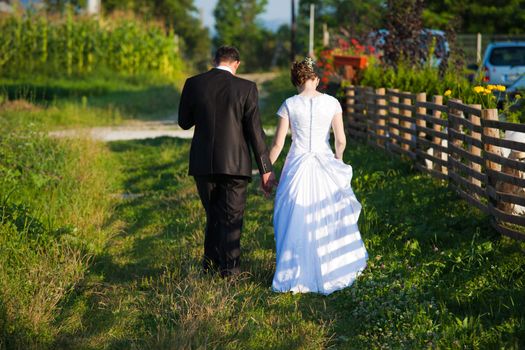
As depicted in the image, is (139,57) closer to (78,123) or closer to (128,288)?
(78,123)

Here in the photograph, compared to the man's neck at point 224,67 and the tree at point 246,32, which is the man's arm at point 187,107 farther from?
the tree at point 246,32

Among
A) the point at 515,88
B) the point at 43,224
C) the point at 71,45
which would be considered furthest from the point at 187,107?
the point at 71,45

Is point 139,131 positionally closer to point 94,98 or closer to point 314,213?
point 94,98

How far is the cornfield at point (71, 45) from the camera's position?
98.3 ft

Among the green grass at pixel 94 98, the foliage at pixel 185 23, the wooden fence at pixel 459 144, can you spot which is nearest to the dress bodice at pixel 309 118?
the wooden fence at pixel 459 144

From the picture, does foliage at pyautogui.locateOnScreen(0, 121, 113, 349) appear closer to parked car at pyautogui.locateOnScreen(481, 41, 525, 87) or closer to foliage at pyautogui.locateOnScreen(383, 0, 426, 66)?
foliage at pyautogui.locateOnScreen(383, 0, 426, 66)

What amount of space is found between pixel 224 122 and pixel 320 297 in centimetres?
154

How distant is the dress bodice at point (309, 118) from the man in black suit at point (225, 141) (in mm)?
265

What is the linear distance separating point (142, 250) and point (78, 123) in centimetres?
1253

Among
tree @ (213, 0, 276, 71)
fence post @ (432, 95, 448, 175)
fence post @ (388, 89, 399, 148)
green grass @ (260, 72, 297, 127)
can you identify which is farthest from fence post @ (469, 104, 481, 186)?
tree @ (213, 0, 276, 71)

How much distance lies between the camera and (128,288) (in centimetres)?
701

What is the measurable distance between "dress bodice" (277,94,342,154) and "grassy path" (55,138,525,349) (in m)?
1.09

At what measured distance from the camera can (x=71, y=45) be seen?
1193 inches

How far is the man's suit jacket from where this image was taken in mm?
6828
